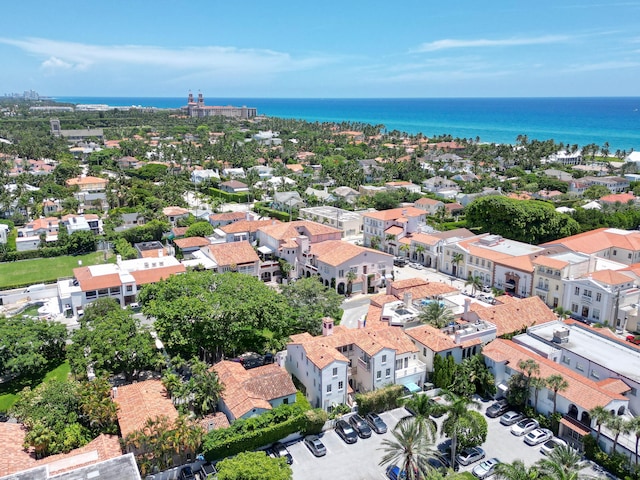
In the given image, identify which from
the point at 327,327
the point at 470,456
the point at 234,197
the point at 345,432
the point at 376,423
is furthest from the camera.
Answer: the point at 234,197

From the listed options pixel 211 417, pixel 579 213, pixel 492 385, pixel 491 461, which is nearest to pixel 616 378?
pixel 492 385

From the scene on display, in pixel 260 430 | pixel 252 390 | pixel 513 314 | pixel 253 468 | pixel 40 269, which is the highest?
pixel 513 314

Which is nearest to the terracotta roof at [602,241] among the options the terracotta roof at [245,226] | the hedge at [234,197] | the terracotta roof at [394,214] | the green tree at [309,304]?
the terracotta roof at [394,214]

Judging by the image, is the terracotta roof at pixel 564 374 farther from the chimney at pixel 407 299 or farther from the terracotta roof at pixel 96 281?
the terracotta roof at pixel 96 281

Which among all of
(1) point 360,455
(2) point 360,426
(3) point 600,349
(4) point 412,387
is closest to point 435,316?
(4) point 412,387

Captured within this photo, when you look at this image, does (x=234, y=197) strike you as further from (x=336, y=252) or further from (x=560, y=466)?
(x=560, y=466)

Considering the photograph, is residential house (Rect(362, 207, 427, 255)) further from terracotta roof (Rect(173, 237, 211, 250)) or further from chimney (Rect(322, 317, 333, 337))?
chimney (Rect(322, 317, 333, 337))

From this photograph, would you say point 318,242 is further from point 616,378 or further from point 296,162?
point 296,162
